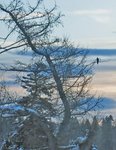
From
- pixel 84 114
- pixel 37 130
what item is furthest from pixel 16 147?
pixel 84 114

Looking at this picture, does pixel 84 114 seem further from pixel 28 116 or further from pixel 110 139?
pixel 110 139

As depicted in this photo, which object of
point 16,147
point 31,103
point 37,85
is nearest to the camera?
point 16,147

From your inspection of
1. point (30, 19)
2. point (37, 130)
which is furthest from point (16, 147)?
point (30, 19)

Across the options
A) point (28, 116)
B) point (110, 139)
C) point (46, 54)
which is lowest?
point (110, 139)

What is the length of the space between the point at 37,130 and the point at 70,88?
18.9ft

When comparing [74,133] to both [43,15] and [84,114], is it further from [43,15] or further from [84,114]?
[43,15]

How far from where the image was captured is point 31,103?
80.8ft

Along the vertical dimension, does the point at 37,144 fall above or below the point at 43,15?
below

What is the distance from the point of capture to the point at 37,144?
25.7m

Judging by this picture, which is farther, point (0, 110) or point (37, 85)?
point (37, 85)

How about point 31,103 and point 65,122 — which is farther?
point 31,103

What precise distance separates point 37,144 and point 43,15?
17.6 feet

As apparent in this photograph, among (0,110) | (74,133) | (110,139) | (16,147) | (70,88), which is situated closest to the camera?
(0,110)

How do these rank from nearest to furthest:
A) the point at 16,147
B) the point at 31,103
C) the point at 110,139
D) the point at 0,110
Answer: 1. the point at 0,110
2. the point at 16,147
3. the point at 31,103
4. the point at 110,139
